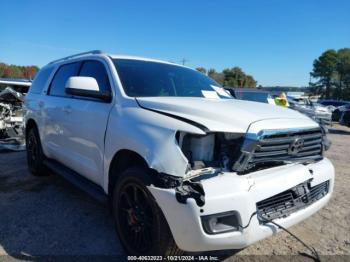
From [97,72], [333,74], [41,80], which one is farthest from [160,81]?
[333,74]

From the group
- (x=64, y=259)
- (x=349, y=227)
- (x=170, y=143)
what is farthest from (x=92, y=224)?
(x=349, y=227)

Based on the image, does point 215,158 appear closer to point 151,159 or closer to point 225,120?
point 225,120

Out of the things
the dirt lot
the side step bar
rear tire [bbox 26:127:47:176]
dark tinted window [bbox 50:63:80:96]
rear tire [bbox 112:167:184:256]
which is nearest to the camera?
rear tire [bbox 112:167:184:256]

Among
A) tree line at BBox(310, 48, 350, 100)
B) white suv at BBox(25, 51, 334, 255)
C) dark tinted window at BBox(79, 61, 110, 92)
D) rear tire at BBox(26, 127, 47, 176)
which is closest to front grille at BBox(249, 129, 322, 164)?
white suv at BBox(25, 51, 334, 255)

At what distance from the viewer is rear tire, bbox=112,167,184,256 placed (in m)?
2.66

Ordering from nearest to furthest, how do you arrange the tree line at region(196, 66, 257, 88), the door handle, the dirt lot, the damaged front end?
the dirt lot, the door handle, the damaged front end, the tree line at region(196, 66, 257, 88)

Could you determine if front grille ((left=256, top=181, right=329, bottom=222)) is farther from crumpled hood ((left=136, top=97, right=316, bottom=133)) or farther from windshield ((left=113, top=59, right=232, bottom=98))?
windshield ((left=113, top=59, right=232, bottom=98))

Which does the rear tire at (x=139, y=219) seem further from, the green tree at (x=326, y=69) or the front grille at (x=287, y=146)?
the green tree at (x=326, y=69)

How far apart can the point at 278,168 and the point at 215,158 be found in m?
0.57

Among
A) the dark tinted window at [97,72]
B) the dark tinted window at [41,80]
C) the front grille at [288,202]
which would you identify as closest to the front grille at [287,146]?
the front grille at [288,202]

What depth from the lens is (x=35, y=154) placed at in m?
5.71

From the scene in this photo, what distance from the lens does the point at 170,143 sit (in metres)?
2.59

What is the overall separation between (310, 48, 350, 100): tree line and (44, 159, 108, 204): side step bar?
6225cm

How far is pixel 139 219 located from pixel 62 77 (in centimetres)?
285
